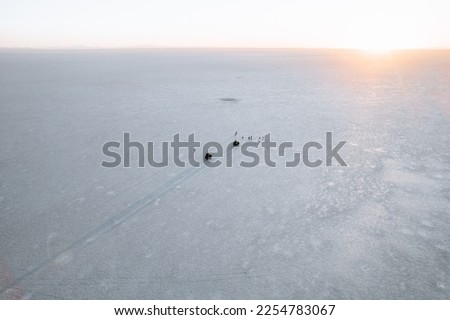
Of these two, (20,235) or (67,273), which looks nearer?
(67,273)

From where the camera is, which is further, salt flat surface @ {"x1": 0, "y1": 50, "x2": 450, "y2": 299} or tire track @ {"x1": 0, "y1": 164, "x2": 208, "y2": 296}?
tire track @ {"x1": 0, "y1": 164, "x2": 208, "y2": 296}

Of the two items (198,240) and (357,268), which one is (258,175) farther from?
(357,268)

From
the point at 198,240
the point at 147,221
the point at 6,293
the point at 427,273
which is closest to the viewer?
the point at 6,293

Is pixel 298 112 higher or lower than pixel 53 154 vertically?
higher

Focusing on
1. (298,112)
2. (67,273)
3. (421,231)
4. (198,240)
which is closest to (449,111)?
(298,112)

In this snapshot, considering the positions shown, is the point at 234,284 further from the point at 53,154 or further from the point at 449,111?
the point at 449,111

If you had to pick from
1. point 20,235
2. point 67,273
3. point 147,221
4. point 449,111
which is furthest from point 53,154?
point 449,111

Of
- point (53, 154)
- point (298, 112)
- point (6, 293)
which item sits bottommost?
point (6, 293)

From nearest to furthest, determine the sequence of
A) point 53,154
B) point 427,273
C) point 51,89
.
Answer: point 427,273 < point 53,154 < point 51,89

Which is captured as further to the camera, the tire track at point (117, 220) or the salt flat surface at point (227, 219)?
the tire track at point (117, 220)
